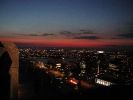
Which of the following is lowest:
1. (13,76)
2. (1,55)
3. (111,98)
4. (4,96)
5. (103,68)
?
(103,68)

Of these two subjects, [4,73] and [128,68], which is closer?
[4,73]

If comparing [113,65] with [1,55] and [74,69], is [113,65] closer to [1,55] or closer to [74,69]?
[74,69]

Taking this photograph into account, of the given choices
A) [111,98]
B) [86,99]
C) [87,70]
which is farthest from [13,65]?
[87,70]

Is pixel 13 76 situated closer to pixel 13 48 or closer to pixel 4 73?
pixel 4 73

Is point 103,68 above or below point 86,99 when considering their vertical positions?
below

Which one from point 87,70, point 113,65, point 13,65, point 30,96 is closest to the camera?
point 13,65

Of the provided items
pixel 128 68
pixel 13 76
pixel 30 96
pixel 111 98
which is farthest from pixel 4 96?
pixel 128 68

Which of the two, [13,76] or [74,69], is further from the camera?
[74,69]

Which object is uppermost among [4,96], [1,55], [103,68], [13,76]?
[1,55]

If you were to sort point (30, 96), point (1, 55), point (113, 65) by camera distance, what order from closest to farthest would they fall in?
1. point (1, 55)
2. point (30, 96)
3. point (113, 65)
